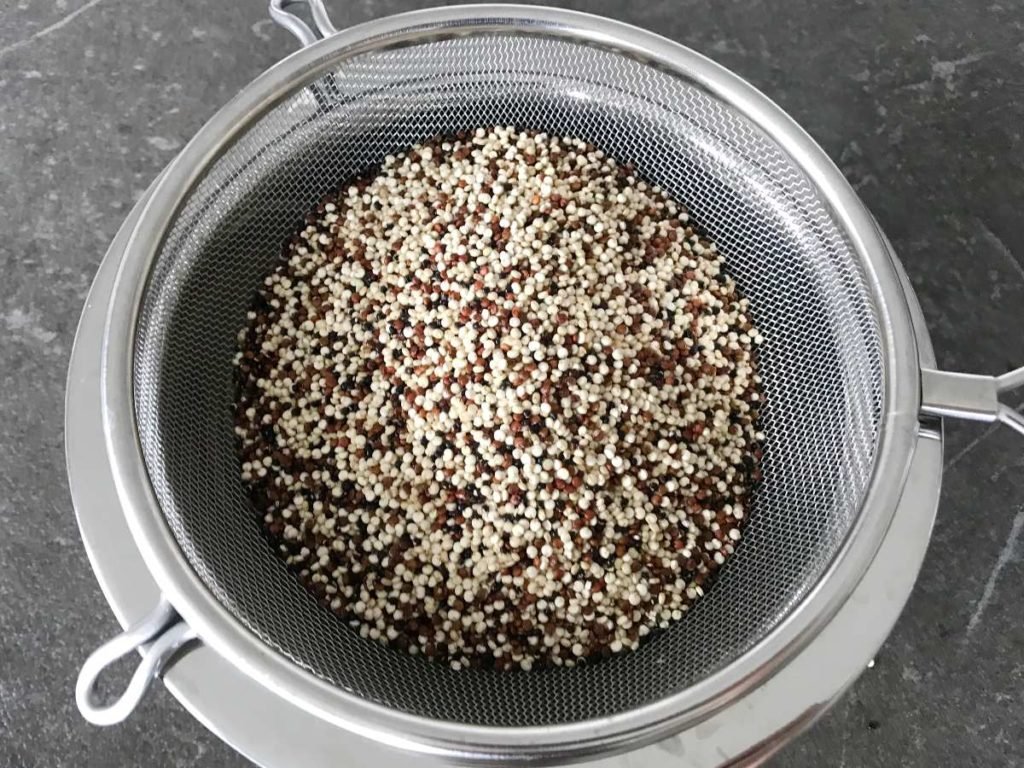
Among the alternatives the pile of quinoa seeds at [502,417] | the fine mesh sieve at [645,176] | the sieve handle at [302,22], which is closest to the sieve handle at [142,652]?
the fine mesh sieve at [645,176]

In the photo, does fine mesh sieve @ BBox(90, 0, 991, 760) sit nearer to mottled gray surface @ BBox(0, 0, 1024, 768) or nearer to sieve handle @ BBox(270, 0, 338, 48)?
sieve handle @ BBox(270, 0, 338, 48)

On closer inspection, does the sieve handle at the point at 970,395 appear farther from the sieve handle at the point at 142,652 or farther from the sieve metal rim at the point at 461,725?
the sieve handle at the point at 142,652

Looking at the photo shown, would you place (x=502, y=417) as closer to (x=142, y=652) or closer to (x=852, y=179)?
(x=142, y=652)

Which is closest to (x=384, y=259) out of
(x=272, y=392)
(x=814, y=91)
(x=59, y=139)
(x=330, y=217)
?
(x=330, y=217)

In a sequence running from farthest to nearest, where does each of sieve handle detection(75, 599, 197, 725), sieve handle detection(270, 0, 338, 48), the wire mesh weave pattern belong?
sieve handle detection(270, 0, 338, 48)
the wire mesh weave pattern
sieve handle detection(75, 599, 197, 725)

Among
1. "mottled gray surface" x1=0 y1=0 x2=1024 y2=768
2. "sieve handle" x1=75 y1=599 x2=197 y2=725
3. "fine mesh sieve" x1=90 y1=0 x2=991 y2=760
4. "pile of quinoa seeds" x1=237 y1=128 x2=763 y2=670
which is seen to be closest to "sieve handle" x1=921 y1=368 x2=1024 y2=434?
"fine mesh sieve" x1=90 y1=0 x2=991 y2=760

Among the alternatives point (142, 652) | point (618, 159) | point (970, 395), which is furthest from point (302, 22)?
point (970, 395)
